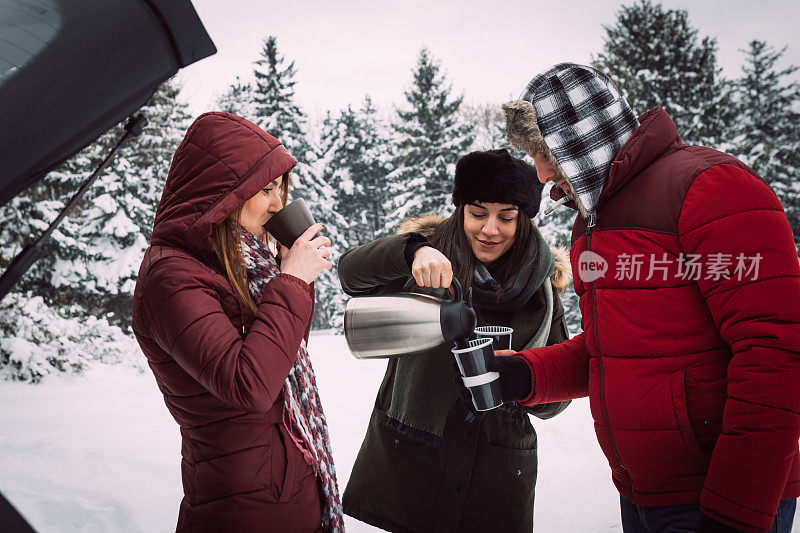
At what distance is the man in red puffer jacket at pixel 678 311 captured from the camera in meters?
1.21

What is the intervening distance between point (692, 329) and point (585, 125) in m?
0.66

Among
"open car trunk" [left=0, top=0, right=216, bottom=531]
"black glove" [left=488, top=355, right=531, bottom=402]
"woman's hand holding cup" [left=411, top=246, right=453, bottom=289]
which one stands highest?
"open car trunk" [left=0, top=0, right=216, bottom=531]

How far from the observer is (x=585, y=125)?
1619mm

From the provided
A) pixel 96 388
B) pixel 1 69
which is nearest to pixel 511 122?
pixel 1 69

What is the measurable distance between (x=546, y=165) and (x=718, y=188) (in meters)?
0.61

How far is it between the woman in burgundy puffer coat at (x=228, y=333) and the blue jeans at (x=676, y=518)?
0.97 m

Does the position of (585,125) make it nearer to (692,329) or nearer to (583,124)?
(583,124)

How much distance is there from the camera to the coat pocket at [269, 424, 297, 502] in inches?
62.7

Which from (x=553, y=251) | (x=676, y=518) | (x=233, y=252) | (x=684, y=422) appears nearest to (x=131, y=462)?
(x=233, y=252)

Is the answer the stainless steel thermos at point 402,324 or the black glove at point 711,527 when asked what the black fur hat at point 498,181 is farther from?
the black glove at point 711,527

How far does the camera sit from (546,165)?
181cm

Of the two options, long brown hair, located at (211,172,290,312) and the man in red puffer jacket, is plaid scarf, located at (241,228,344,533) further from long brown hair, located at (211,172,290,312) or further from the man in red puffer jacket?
the man in red puffer jacket

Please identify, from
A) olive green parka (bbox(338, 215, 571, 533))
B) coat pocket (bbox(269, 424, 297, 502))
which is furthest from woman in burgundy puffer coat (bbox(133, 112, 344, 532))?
olive green parka (bbox(338, 215, 571, 533))

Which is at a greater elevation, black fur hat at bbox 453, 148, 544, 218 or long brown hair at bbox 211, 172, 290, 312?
black fur hat at bbox 453, 148, 544, 218
